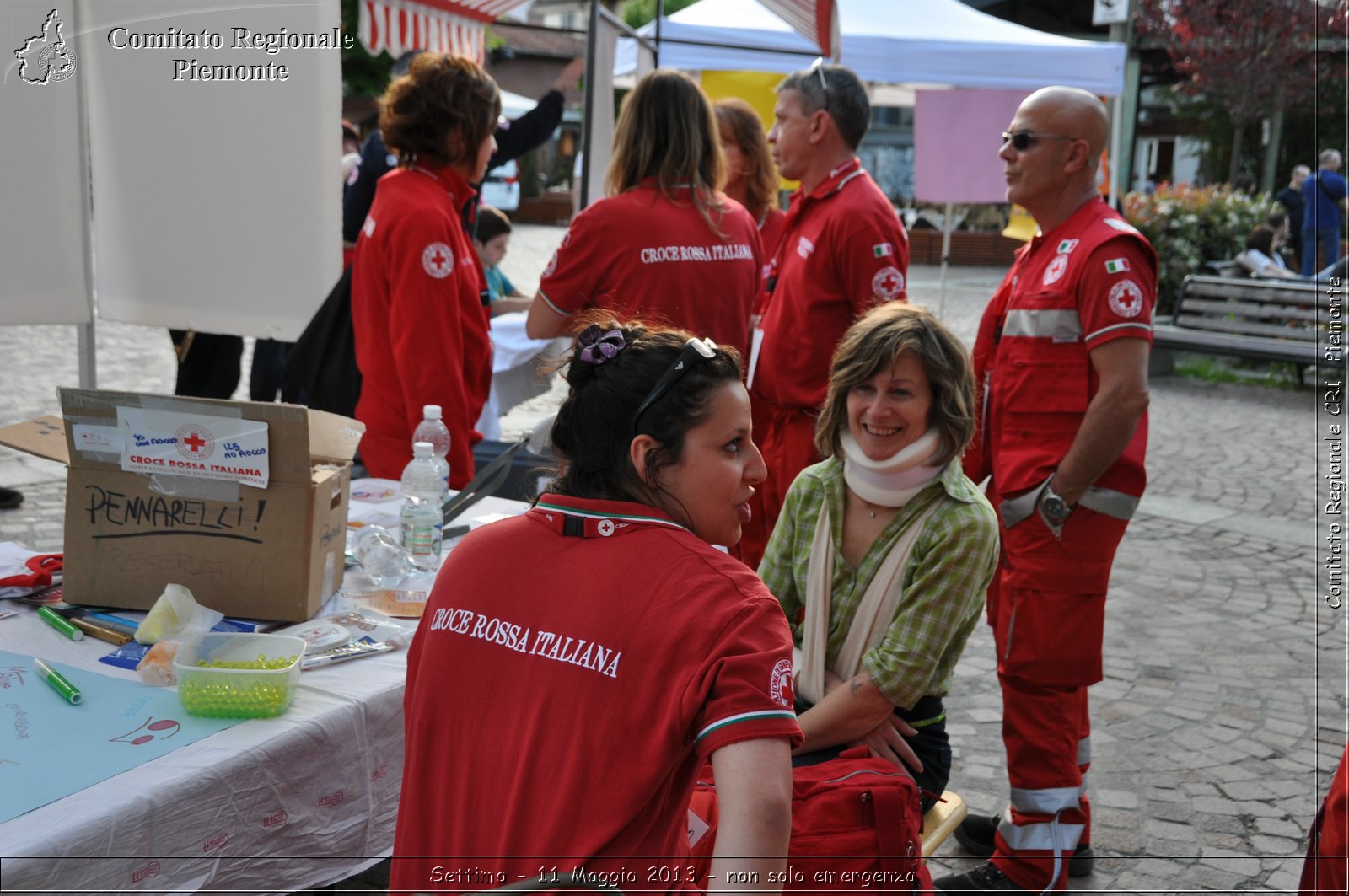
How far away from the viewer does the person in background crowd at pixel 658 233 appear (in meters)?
3.46

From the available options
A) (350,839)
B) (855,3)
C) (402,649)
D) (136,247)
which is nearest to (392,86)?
(136,247)

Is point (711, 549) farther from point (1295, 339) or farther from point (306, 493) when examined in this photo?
point (1295, 339)

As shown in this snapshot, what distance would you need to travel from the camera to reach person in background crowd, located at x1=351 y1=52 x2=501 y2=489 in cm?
327

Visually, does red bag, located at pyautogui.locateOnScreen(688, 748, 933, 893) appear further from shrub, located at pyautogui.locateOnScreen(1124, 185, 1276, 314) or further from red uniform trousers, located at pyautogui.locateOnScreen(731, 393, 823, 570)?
shrub, located at pyautogui.locateOnScreen(1124, 185, 1276, 314)

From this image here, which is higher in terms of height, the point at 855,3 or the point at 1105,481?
the point at 855,3

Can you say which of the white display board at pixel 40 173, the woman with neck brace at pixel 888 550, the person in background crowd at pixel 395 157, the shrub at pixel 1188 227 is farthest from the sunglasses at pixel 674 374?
the shrub at pixel 1188 227

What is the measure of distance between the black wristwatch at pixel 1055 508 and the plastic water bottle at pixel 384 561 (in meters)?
1.54

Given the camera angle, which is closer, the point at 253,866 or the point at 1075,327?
the point at 253,866

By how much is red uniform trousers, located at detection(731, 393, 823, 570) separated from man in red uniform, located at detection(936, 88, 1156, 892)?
0.79m

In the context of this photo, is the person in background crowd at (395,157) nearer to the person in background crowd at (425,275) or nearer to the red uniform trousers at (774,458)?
the person in background crowd at (425,275)

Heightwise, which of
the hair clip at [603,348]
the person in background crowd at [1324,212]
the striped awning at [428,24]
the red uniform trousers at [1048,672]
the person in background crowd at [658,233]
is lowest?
the red uniform trousers at [1048,672]

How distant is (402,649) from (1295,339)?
10.4 m

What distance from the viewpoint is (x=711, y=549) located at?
1.43 metres

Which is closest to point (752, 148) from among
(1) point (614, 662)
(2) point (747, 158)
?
(2) point (747, 158)
